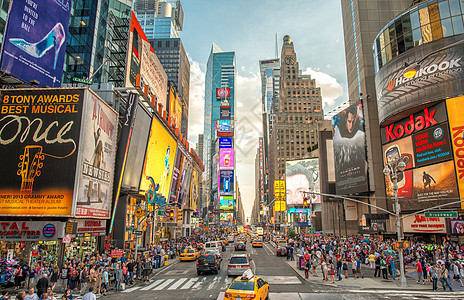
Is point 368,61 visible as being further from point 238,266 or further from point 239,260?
point 238,266

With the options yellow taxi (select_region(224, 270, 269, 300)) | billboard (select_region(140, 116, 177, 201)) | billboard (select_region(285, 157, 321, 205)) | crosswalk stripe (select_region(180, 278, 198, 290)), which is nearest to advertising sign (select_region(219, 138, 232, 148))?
billboard (select_region(285, 157, 321, 205))

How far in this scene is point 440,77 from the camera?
4128 cm

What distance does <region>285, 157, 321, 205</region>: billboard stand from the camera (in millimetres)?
96250

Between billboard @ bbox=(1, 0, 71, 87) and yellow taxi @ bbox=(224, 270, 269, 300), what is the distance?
24.1 meters

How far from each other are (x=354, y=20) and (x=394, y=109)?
29.7 metres

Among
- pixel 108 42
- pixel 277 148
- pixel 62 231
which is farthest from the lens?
pixel 277 148

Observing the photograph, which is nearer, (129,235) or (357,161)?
(129,235)

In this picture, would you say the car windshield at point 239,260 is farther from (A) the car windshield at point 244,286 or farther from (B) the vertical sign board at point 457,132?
(B) the vertical sign board at point 457,132

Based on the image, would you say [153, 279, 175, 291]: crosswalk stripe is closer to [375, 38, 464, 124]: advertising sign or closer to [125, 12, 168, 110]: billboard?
[125, 12, 168, 110]: billboard

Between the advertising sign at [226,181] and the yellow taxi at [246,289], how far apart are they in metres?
137

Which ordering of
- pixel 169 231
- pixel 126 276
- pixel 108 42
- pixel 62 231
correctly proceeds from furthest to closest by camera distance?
pixel 169 231
pixel 108 42
pixel 62 231
pixel 126 276

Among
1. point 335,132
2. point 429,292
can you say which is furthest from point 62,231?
point 335,132

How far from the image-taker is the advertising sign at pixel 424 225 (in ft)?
135

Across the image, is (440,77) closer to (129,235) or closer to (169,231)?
(129,235)
